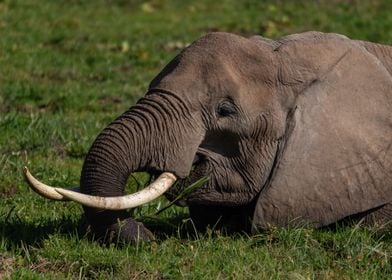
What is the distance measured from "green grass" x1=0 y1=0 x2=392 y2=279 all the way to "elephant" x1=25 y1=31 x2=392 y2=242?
190 mm

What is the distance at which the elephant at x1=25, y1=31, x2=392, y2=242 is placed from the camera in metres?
7.50

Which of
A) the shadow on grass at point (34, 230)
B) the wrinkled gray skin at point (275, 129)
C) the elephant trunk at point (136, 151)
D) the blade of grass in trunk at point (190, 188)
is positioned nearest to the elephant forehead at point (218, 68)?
the wrinkled gray skin at point (275, 129)

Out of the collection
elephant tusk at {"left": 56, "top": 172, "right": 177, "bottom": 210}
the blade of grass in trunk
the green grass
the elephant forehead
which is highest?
the elephant forehead

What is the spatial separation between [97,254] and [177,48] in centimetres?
948

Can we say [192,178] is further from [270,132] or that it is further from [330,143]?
[330,143]

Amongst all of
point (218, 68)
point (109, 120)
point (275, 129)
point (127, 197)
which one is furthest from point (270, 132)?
point (109, 120)

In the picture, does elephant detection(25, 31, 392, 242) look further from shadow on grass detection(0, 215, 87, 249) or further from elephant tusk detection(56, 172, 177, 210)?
shadow on grass detection(0, 215, 87, 249)

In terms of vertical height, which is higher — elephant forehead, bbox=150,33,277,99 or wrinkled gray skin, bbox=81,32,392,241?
elephant forehead, bbox=150,33,277,99

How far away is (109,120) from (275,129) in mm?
4677

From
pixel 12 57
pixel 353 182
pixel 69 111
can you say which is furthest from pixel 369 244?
pixel 12 57

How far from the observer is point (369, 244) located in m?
7.54

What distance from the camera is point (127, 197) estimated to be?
719 cm

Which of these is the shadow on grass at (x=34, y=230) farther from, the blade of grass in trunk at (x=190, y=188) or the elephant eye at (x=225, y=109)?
the elephant eye at (x=225, y=109)

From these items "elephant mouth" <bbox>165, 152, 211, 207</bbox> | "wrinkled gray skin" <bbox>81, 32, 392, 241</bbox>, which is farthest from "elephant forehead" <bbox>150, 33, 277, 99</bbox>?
"elephant mouth" <bbox>165, 152, 211, 207</bbox>
